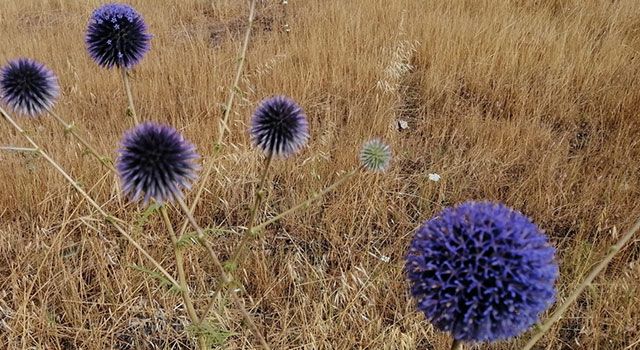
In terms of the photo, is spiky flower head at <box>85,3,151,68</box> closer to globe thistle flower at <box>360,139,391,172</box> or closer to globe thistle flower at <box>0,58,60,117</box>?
globe thistle flower at <box>0,58,60,117</box>

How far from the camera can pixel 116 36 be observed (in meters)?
2.07

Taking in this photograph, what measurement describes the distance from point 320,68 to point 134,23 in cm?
215

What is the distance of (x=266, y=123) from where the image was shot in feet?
6.16

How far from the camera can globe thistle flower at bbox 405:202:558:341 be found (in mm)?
1167

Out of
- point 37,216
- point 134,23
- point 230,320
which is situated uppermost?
point 134,23

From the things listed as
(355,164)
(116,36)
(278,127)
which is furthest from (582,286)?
(355,164)

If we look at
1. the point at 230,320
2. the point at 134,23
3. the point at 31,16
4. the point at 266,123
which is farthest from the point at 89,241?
the point at 31,16

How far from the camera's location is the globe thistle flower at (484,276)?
1.17 m

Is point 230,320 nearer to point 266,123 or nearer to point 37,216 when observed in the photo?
point 266,123

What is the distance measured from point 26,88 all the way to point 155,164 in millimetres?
849

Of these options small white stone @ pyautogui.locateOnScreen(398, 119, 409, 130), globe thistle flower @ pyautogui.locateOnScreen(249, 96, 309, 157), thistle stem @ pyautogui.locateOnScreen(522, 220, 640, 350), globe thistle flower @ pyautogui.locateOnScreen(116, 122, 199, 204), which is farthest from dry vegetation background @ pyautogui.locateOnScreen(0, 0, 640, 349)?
thistle stem @ pyautogui.locateOnScreen(522, 220, 640, 350)

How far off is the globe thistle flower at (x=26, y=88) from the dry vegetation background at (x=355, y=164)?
20.5 inches

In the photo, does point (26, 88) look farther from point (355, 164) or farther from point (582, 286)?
point (582, 286)

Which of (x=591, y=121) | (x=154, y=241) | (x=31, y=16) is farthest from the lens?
(x=31, y=16)
